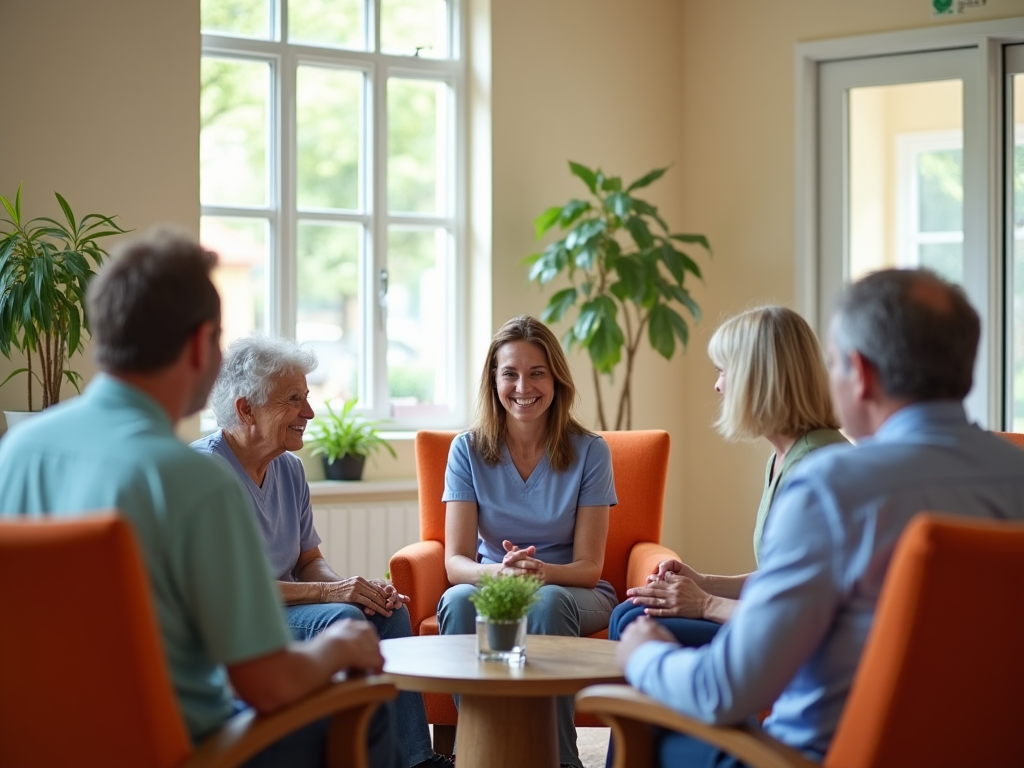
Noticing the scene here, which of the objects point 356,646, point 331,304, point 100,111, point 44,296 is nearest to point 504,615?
point 356,646

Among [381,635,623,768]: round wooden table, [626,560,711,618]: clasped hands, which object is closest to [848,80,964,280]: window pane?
[626,560,711,618]: clasped hands

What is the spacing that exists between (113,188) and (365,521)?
1.72 metres

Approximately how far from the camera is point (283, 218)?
5391 mm

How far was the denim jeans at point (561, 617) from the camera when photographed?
10.2 ft

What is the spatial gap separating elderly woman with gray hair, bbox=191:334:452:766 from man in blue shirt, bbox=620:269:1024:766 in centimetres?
145

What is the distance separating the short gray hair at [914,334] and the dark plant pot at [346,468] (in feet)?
11.8

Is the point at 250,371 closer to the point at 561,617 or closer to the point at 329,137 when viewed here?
the point at 561,617

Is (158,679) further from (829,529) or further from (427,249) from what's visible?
(427,249)

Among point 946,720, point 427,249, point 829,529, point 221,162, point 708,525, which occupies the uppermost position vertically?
point 221,162

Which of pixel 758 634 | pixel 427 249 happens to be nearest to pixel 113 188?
pixel 427 249

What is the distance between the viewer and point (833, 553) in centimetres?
172

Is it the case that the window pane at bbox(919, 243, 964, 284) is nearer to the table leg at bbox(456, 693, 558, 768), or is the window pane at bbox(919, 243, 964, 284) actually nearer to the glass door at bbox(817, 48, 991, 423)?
the glass door at bbox(817, 48, 991, 423)

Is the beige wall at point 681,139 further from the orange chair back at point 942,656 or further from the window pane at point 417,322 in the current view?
the orange chair back at point 942,656

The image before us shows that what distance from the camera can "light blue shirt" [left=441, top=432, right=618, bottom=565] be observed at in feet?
11.6
